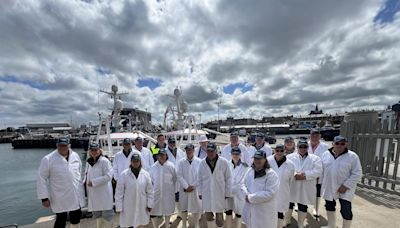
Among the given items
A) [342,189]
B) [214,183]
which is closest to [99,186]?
[214,183]

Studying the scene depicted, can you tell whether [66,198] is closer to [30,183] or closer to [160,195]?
[160,195]

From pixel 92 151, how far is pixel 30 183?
19.5 meters

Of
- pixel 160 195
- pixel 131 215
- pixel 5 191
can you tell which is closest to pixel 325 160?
pixel 160 195

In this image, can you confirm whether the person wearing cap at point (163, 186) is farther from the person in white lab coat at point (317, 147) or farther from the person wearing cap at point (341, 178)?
the person in white lab coat at point (317, 147)

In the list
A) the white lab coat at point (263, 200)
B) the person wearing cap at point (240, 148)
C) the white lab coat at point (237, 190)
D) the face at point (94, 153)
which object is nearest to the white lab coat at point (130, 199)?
the face at point (94, 153)

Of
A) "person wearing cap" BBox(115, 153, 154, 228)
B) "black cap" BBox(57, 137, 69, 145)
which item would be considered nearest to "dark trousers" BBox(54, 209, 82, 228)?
"person wearing cap" BBox(115, 153, 154, 228)

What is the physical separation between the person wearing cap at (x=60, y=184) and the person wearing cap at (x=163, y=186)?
145cm

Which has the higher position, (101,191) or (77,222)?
(101,191)

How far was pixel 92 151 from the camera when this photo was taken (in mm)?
4688

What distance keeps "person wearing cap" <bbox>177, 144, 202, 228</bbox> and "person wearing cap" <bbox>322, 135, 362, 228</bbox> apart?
2.53 m

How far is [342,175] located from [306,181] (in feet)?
2.18

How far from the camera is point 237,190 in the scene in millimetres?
4578

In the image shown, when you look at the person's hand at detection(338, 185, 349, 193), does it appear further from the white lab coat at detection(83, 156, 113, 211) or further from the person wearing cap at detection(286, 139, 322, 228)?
the white lab coat at detection(83, 156, 113, 211)

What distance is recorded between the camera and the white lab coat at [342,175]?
169 inches
